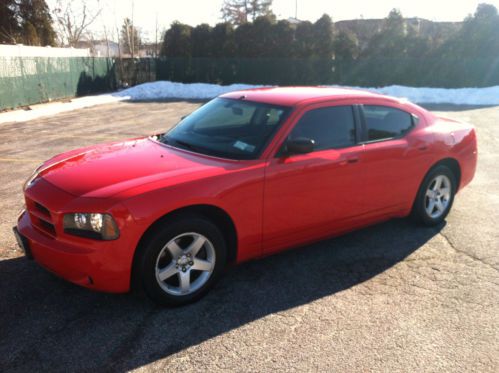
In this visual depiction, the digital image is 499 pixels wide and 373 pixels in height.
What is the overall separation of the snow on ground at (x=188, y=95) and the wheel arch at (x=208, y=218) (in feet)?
44.2

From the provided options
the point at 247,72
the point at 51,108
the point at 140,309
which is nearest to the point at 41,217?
the point at 140,309

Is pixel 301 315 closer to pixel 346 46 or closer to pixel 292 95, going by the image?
pixel 292 95

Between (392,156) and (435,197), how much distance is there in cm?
108

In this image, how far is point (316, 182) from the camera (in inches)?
162

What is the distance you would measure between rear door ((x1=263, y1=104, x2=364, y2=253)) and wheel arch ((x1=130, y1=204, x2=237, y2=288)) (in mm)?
314

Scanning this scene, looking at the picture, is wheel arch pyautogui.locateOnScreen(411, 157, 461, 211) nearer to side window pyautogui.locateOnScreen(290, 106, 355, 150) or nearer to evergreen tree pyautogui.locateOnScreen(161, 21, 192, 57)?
side window pyautogui.locateOnScreen(290, 106, 355, 150)

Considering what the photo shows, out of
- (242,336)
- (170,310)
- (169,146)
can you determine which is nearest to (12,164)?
(169,146)

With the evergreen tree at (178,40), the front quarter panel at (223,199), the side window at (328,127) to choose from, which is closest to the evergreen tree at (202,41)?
the evergreen tree at (178,40)

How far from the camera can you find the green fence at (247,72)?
20.6 metres

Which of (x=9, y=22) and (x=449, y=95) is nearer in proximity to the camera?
(x=449, y=95)

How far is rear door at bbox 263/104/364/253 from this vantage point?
12.8ft

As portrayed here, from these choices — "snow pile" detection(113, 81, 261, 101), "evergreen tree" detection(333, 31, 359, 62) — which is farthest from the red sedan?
"evergreen tree" detection(333, 31, 359, 62)

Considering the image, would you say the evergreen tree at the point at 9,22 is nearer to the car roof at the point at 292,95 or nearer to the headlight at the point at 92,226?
the car roof at the point at 292,95

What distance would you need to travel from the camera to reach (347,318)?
3500 millimetres
